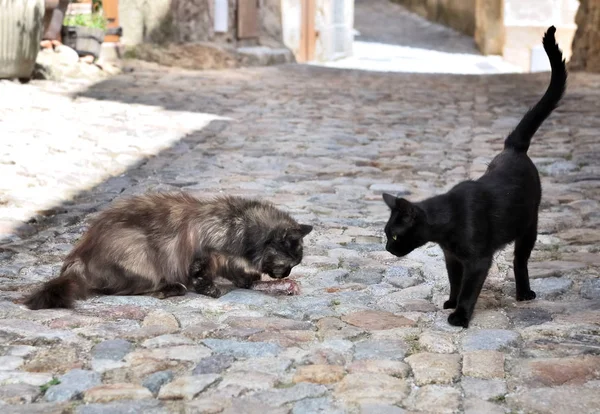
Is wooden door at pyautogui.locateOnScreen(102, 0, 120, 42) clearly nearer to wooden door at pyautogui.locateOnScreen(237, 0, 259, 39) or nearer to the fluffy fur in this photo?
wooden door at pyautogui.locateOnScreen(237, 0, 259, 39)

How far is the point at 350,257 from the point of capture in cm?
518

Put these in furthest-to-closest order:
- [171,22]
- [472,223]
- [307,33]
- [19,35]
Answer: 1. [307,33]
2. [171,22]
3. [19,35]
4. [472,223]

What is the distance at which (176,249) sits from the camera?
4363mm

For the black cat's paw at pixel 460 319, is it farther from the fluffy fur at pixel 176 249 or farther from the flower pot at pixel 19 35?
the flower pot at pixel 19 35

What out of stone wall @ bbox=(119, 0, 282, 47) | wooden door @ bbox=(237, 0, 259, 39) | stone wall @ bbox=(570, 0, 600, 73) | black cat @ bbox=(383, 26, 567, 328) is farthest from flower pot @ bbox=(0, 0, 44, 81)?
stone wall @ bbox=(570, 0, 600, 73)

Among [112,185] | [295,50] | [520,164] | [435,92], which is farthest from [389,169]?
[295,50]

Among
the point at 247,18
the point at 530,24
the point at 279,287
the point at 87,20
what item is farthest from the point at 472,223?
the point at 530,24

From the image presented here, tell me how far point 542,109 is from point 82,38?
9708 millimetres

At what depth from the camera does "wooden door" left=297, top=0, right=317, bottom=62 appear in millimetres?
18641

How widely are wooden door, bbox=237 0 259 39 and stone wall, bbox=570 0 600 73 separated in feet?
18.0

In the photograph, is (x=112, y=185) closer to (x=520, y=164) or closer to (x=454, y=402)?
(x=520, y=164)

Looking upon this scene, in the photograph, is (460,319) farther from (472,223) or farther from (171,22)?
(171,22)

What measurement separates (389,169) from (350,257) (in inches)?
105

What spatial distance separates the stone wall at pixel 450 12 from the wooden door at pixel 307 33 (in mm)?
6952
